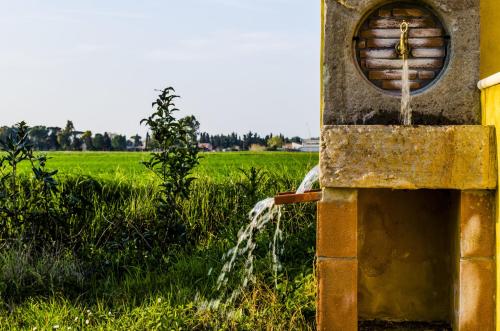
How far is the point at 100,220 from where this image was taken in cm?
762

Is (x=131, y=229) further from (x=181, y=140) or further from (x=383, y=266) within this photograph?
(x=383, y=266)

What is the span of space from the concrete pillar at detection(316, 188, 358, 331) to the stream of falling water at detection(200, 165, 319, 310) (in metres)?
0.69

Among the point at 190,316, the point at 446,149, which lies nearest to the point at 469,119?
the point at 446,149

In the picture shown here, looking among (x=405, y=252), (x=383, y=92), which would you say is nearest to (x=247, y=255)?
(x=405, y=252)

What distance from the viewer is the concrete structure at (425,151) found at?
420 cm

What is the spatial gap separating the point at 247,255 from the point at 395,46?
9.40 feet

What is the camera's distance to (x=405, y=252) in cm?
507

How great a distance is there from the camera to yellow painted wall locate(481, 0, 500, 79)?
464cm

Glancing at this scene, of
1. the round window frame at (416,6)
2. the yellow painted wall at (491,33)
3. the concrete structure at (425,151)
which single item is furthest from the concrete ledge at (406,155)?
the yellow painted wall at (491,33)

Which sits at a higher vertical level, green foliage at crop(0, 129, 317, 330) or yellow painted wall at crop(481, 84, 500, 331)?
yellow painted wall at crop(481, 84, 500, 331)

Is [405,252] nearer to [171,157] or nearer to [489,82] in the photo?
[489,82]

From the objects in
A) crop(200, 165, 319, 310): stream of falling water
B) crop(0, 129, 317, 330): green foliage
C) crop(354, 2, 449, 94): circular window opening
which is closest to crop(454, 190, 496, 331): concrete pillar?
crop(354, 2, 449, 94): circular window opening

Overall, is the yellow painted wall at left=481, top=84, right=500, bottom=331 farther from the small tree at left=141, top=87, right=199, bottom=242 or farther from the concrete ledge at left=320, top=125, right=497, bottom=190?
the small tree at left=141, top=87, right=199, bottom=242

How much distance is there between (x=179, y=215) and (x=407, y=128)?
3.90 metres
